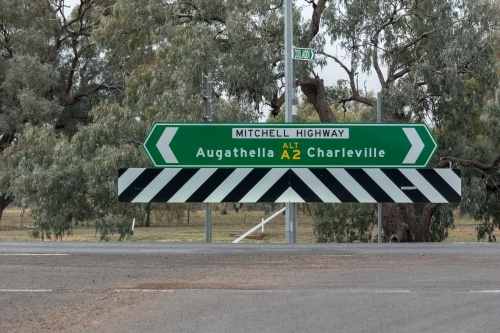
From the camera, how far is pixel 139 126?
26719 mm

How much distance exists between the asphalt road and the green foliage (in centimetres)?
1667

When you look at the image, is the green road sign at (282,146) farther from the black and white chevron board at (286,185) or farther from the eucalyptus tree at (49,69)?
the eucalyptus tree at (49,69)

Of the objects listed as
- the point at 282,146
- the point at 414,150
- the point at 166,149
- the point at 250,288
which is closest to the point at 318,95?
the point at 414,150

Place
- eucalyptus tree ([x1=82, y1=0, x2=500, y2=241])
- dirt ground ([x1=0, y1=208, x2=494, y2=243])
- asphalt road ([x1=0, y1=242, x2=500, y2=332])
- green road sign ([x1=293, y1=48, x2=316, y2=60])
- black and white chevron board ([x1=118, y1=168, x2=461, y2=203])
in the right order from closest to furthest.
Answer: asphalt road ([x1=0, y1=242, x2=500, y2=332])
black and white chevron board ([x1=118, y1=168, x2=461, y2=203])
green road sign ([x1=293, y1=48, x2=316, y2=60])
eucalyptus tree ([x1=82, y1=0, x2=500, y2=241])
dirt ground ([x1=0, y1=208, x2=494, y2=243])

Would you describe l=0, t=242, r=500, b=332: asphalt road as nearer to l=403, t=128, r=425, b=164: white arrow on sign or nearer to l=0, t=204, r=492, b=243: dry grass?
l=403, t=128, r=425, b=164: white arrow on sign

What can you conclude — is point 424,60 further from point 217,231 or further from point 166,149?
point 217,231

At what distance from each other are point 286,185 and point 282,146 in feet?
1.85

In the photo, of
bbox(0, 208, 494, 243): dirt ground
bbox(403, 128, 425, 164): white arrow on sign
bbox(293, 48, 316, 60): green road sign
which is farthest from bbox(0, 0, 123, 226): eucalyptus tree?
bbox(403, 128, 425, 164): white arrow on sign

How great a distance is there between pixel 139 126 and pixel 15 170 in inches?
192

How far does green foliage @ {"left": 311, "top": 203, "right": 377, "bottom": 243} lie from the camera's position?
92.5 ft

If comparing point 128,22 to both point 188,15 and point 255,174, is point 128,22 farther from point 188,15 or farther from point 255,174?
point 255,174

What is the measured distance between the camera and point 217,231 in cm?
4906

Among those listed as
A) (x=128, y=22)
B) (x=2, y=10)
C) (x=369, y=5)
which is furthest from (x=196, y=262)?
(x=2, y=10)

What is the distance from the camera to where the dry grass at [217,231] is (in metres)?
39.2
